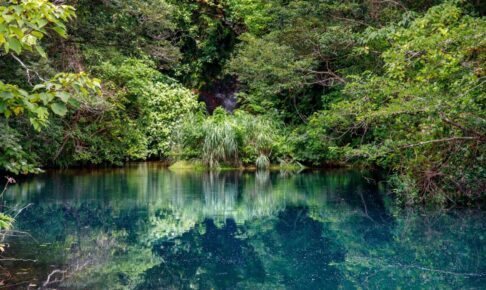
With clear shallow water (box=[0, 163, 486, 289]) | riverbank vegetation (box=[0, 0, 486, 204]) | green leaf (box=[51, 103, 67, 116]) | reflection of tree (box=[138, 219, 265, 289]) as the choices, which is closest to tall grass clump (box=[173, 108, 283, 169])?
riverbank vegetation (box=[0, 0, 486, 204])

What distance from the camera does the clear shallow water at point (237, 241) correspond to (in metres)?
4.55

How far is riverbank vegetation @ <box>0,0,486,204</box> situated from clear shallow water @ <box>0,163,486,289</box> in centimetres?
94

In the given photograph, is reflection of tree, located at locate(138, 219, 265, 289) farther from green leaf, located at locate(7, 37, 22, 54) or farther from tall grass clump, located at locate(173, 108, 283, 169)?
tall grass clump, located at locate(173, 108, 283, 169)

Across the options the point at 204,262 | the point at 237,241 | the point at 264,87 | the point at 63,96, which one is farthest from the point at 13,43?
the point at 264,87

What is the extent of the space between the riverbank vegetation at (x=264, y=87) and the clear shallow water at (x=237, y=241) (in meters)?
0.94

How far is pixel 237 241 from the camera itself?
613 cm

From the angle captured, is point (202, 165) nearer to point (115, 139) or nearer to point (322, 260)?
point (115, 139)

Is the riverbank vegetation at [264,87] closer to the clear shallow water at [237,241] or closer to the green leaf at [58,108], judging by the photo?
the green leaf at [58,108]

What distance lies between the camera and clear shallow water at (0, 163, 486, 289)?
14.9 feet

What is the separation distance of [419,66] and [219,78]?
1200cm

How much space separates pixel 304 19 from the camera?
1518cm

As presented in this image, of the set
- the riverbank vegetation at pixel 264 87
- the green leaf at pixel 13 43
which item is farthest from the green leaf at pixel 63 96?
the green leaf at pixel 13 43

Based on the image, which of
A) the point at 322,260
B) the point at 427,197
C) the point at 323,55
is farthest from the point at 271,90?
the point at 322,260

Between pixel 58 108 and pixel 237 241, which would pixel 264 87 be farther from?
pixel 58 108
